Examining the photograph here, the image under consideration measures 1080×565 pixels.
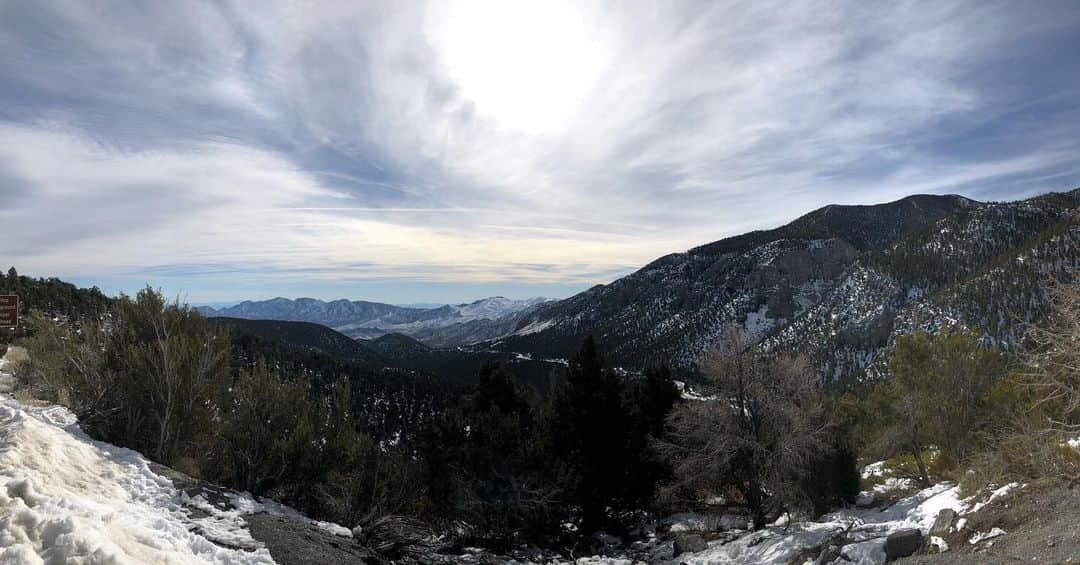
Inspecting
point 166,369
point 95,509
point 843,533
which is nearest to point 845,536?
point 843,533

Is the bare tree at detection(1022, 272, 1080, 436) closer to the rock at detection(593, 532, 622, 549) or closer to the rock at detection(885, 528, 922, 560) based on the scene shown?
the rock at detection(885, 528, 922, 560)

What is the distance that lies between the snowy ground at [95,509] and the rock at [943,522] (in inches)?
564

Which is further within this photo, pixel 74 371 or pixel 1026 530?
pixel 74 371

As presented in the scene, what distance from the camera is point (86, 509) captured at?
6879 mm

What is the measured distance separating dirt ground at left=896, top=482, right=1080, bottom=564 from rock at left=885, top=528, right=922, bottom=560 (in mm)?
623

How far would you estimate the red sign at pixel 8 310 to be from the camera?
12961 mm

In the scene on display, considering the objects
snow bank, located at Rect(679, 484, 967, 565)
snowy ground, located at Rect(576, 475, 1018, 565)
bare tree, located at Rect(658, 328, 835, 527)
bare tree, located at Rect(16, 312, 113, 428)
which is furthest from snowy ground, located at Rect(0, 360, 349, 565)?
bare tree, located at Rect(658, 328, 835, 527)

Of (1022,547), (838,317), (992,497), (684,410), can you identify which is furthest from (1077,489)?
(838,317)

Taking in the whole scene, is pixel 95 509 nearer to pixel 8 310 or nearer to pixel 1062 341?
pixel 8 310

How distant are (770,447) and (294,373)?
330 ft

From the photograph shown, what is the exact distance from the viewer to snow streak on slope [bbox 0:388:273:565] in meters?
5.34

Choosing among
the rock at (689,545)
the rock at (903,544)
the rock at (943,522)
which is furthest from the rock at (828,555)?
the rock at (689,545)

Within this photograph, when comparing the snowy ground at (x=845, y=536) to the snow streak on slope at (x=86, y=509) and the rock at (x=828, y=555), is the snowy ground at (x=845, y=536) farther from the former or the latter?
the snow streak on slope at (x=86, y=509)

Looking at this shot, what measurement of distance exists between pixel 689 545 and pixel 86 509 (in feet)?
53.8
